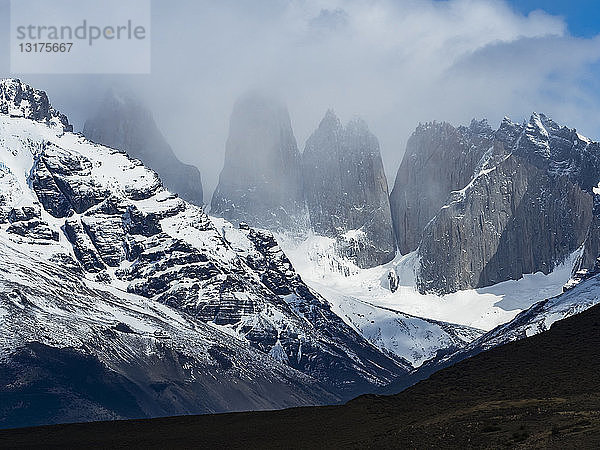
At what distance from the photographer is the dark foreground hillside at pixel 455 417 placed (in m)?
74.8

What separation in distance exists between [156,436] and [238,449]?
12.1 metres

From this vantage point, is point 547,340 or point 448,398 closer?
point 448,398

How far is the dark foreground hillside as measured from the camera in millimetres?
74750

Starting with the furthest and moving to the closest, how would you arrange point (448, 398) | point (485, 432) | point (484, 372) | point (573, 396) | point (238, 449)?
point (484, 372) < point (448, 398) < point (238, 449) < point (573, 396) < point (485, 432)

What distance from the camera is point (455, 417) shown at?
270ft

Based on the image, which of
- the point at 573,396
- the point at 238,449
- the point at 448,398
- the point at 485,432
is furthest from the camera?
the point at 448,398

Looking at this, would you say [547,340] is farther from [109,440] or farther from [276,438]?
[109,440]

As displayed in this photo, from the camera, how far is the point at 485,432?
75188mm

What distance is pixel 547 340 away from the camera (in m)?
105

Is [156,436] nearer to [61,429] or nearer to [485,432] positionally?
[61,429]

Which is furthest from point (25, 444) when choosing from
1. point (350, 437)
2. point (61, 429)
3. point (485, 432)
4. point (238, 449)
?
point (485, 432)

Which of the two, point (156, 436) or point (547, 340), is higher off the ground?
point (547, 340)

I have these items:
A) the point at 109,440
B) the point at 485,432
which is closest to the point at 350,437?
the point at 485,432

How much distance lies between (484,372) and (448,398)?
8.36m
